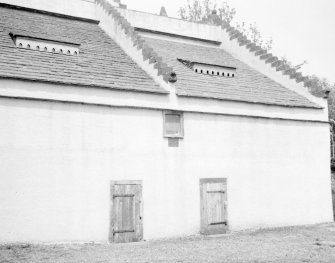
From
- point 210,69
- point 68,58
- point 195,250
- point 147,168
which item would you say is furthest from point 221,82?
point 195,250

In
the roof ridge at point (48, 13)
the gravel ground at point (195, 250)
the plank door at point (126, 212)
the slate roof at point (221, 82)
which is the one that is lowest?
the gravel ground at point (195, 250)

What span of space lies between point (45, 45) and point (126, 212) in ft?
22.0

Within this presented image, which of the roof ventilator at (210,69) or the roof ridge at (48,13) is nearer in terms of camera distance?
the roof ridge at (48,13)

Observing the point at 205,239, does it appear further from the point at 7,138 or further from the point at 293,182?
the point at 7,138

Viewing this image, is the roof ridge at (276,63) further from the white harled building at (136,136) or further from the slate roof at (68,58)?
the slate roof at (68,58)

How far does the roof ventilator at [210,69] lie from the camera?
17266 mm

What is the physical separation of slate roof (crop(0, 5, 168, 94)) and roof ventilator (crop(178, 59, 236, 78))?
2960 millimetres

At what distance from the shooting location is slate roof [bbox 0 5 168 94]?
12531 millimetres

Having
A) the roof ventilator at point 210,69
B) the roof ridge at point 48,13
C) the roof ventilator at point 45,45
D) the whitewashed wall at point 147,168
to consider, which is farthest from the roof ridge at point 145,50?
the roof ventilator at point 210,69

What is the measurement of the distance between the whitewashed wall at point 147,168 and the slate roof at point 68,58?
3.05ft

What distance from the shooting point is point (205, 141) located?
1445 cm

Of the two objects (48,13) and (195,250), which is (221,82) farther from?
(48,13)

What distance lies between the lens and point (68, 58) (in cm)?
1422

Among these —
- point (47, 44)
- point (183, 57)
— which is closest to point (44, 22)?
point (47, 44)
